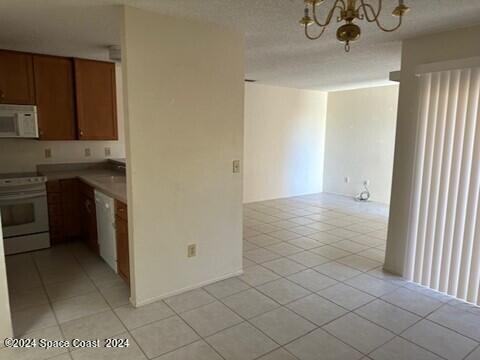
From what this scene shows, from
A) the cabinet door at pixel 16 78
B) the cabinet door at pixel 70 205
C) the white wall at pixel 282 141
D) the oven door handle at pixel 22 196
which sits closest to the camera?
the oven door handle at pixel 22 196

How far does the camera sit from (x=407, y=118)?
10.4 ft

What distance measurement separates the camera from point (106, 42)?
3.36m

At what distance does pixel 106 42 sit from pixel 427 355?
3.85 meters

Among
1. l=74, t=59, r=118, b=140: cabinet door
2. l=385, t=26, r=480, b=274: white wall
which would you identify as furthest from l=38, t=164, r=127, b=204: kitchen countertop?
l=385, t=26, r=480, b=274: white wall

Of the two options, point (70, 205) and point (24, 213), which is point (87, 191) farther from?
point (24, 213)

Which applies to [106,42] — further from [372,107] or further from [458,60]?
[372,107]

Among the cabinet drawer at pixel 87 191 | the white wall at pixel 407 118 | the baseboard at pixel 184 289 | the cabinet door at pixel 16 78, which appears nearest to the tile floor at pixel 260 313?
the baseboard at pixel 184 289

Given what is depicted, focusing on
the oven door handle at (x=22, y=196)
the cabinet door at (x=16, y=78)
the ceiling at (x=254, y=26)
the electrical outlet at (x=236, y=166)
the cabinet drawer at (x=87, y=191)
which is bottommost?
the oven door handle at (x=22, y=196)

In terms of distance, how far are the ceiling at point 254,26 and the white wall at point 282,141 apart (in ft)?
6.85

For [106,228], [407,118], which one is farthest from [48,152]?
[407,118]

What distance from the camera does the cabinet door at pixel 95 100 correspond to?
412 centimetres

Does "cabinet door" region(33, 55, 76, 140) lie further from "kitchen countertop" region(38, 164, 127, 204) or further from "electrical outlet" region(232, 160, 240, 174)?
"electrical outlet" region(232, 160, 240, 174)

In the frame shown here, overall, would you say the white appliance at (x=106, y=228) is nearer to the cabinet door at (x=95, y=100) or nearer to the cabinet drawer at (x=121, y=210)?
the cabinet drawer at (x=121, y=210)

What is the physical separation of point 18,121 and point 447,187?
450 cm
